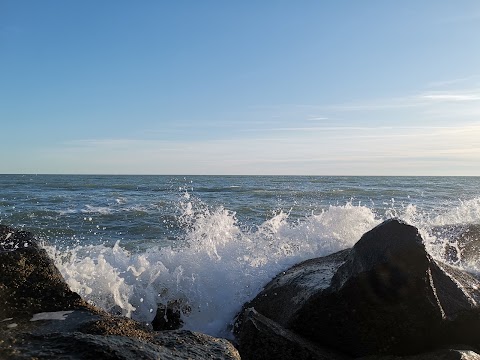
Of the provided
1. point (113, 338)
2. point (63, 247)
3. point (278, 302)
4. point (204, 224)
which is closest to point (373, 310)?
point (278, 302)

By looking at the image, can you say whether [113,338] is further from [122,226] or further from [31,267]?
[122,226]

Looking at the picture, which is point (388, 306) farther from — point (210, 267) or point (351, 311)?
point (210, 267)

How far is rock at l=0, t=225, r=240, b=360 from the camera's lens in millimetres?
1916

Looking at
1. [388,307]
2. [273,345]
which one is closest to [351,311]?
[388,307]

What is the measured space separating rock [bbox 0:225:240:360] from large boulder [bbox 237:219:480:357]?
3.85 feet

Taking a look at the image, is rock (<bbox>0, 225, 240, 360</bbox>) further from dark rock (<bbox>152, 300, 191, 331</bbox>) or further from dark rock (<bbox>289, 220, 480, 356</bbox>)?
dark rock (<bbox>152, 300, 191, 331</bbox>)

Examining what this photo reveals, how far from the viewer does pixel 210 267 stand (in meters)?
6.14

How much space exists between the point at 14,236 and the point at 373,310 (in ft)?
10.7

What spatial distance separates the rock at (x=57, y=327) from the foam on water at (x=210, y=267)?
Result: 5.97 ft

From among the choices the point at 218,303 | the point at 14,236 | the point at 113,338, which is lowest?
the point at 218,303

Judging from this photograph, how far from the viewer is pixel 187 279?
19.4 feet

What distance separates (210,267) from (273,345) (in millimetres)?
3093

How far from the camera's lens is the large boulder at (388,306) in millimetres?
3242

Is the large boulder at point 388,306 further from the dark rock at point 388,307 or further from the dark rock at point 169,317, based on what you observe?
the dark rock at point 169,317
